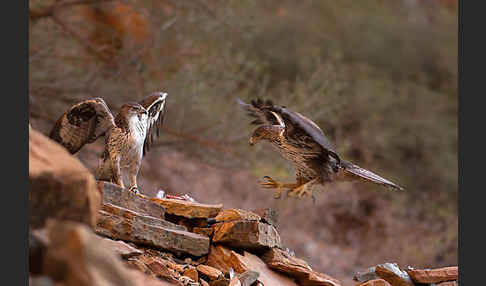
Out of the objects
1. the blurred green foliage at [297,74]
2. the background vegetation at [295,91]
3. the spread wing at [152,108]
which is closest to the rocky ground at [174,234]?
the spread wing at [152,108]

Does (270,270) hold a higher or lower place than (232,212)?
lower

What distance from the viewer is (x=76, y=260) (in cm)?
149

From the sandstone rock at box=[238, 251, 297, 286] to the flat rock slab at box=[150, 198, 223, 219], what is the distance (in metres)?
0.36

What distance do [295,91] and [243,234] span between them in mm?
4264

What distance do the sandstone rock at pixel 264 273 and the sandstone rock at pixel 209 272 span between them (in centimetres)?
19

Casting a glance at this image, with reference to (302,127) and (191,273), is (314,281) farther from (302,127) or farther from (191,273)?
(302,127)

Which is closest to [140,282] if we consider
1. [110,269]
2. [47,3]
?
[110,269]

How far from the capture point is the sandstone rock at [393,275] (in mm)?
3324

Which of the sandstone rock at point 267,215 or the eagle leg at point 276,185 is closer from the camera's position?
the eagle leg at point 276,185

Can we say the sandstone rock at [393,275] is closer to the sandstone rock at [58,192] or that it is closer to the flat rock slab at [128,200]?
the flat rock slab at [128,200]

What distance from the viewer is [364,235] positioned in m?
10.3

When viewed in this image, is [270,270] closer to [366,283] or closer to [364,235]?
[366,283]

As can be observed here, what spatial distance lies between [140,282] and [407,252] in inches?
291

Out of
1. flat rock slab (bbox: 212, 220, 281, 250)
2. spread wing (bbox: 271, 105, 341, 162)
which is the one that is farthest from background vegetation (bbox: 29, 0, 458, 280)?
spread wing (bbox: 271, 105, 341, 162)
